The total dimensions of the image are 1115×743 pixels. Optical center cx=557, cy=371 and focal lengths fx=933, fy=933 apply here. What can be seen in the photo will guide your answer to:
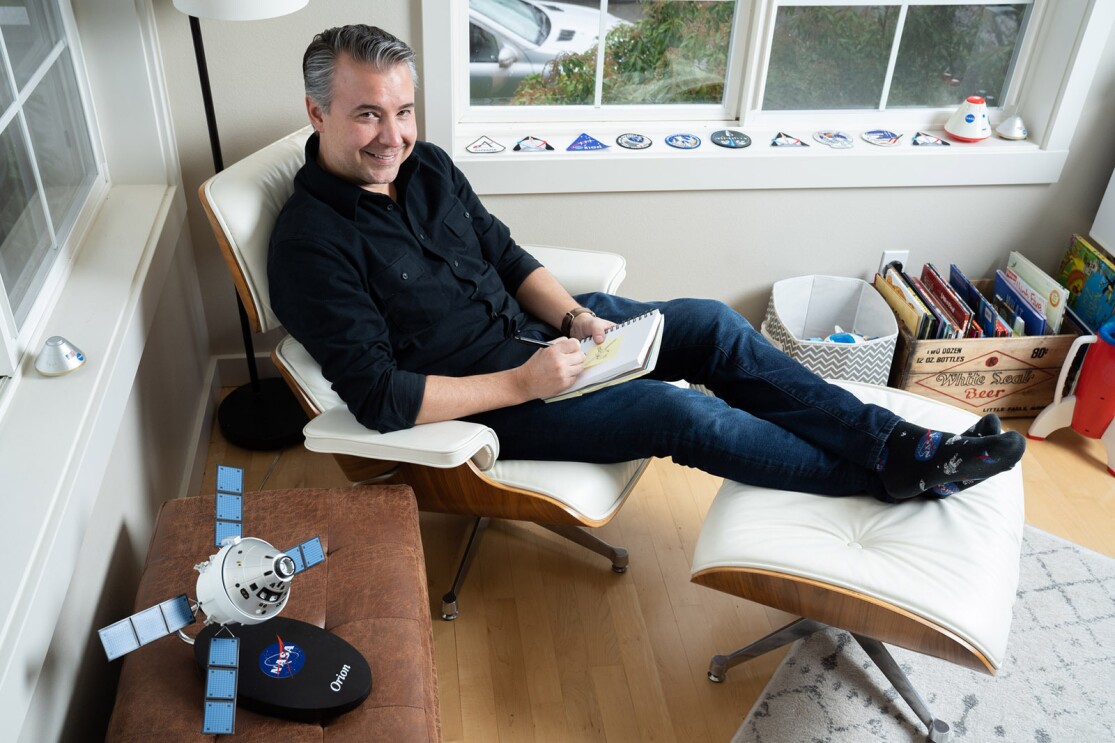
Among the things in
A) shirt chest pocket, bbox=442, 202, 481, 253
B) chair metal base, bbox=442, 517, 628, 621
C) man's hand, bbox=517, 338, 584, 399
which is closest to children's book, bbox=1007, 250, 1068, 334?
chair metal base, bbox=442, 517, 628, 621

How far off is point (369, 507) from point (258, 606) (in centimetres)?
42

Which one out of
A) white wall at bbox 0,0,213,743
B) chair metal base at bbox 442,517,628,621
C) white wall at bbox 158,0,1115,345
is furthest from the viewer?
white wall at bbox 158,0,1115,345

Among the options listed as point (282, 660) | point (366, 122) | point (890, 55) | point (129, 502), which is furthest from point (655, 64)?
point (282, 660)

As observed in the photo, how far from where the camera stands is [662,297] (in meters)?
2.76

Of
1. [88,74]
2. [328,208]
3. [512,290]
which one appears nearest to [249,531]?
[328,208]

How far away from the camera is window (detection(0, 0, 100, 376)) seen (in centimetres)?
159

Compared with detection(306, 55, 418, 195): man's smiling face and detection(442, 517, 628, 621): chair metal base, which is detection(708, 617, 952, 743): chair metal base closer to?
detection(442, 517, 628, 621): chair metal base

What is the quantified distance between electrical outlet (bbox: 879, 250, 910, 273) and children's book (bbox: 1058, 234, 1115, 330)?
46 centimetres

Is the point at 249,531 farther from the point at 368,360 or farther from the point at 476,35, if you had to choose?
the point at 476,35

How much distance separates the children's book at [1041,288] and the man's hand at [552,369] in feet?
4.98

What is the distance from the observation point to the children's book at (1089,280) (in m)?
2.56

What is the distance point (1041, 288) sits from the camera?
2.63 metres

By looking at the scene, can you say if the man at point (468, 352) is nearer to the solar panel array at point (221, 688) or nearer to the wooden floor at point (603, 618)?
the wooden floor at point (603, 618)

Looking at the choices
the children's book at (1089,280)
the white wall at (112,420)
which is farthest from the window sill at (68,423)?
the children's book at (1089,280)
